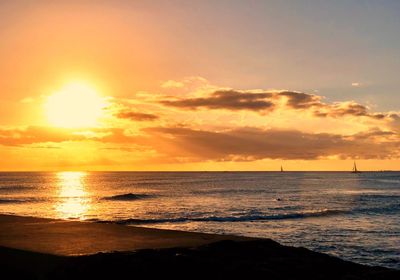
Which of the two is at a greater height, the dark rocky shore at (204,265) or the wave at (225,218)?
the dark rocky shore at (204,265)

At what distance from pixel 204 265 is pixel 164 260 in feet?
2.98

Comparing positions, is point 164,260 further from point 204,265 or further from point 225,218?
point 225,218

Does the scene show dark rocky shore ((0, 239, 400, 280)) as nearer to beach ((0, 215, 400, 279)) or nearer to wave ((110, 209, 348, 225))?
beach ((0, 215, 400, 279))

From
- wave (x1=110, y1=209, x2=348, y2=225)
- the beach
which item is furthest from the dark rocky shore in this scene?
wave (x1=110, y1=209, x2=348, y2=225)

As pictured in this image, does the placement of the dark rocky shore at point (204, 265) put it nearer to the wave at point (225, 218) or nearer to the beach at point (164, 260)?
the beach at point (164, 260)

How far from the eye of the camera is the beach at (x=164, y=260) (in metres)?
10.4

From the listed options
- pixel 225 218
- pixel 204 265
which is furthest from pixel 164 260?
pixel 225 218

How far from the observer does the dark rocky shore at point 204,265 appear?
407 inches

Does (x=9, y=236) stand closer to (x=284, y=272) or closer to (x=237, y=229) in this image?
(x=284, y=272)

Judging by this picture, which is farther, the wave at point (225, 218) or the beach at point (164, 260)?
the wave at point (225, 218)

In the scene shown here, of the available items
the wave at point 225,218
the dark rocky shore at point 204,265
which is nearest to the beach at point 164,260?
the dark rocky shore at point 204,265

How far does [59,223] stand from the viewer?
73.0 ft

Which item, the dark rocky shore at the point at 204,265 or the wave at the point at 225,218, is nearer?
the dark rocky shore at the point at 204,265

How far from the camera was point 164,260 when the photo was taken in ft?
35.1
